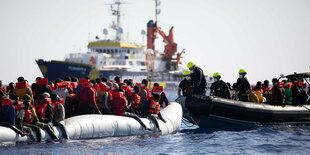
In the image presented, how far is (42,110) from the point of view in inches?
440

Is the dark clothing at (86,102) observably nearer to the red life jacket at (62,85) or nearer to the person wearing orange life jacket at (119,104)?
the person wearing orange life jacket at (119,104)

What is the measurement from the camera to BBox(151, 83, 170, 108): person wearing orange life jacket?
1428 cm

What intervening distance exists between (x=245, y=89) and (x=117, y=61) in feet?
159

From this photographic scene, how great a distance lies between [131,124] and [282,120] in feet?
20.3

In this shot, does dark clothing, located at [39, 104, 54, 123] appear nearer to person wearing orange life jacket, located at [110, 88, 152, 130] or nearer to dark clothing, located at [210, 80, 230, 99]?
person wearing orange life jacket, located at [110, 88, 152, 130]

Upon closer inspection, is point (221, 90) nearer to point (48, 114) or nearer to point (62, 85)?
point (62, 85)

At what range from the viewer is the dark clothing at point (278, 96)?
1655cm

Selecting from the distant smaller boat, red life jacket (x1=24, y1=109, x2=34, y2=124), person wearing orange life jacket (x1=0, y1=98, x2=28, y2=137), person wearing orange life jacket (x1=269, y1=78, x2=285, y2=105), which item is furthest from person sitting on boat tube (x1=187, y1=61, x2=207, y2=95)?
person wearing orange life jacket (x1=0, y1=98, x2=28, y2=137)

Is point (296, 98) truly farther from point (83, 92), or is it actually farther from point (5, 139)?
point (5, 139)

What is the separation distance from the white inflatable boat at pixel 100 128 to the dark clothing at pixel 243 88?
3438 millimetres

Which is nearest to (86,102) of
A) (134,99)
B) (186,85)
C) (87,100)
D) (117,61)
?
(87,100)

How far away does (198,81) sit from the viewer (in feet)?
51.7

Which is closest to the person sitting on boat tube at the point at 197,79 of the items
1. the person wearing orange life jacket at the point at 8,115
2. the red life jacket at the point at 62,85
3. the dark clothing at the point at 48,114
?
the red life jacket at the point at 62,85

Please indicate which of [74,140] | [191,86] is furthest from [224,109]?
[74,140]
